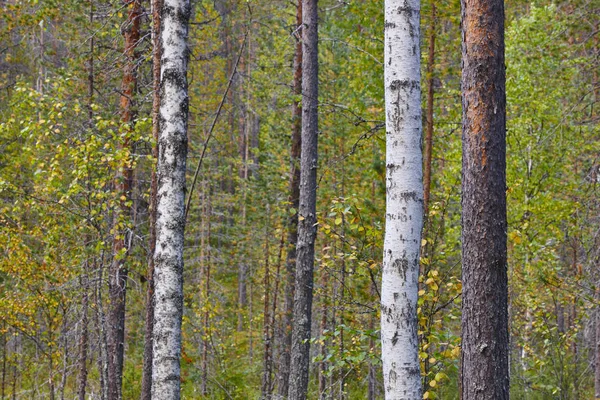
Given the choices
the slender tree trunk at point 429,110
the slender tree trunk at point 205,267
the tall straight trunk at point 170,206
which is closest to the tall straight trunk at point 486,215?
the tall straight trunk at point 170,206

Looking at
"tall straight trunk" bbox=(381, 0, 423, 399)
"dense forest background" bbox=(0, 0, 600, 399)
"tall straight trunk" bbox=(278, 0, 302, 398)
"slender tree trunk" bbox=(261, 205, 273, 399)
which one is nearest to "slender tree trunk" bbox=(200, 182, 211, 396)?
"dense forest background" bbox=(0, 0, 600, 399)

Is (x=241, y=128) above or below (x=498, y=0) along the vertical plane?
above

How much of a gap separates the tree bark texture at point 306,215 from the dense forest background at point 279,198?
457 mm

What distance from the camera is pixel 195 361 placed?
17.5 meters

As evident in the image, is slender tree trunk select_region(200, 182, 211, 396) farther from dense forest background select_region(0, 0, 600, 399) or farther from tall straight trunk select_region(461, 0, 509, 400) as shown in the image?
tall straight trunk select_region(461, 0, 509, 400)

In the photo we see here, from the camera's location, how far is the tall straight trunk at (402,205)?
14.3 feet

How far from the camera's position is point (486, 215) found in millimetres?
4312

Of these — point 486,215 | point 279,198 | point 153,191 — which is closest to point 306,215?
point 153,191

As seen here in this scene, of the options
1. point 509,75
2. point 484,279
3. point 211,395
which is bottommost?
point 211,395

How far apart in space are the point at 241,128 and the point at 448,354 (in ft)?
85.7

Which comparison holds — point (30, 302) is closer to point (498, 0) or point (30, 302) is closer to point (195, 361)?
point (195, 361)

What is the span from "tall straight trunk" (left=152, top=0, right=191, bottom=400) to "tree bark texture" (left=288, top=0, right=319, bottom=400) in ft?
10.7

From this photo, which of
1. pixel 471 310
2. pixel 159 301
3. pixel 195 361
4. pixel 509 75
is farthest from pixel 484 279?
pixel 195 361

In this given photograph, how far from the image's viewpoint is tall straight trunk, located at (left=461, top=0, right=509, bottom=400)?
4297mm
